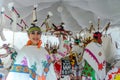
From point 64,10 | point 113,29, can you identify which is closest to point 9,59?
point 64,10

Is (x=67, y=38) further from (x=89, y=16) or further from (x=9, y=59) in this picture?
(x=9, y=59)

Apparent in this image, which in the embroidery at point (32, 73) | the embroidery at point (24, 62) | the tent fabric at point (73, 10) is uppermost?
the tent fabric at point (73, 10)

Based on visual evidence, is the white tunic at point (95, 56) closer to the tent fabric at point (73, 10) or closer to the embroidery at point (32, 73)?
the tent fabric at point (73, 10)

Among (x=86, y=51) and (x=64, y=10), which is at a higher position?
(x=64, y=10)

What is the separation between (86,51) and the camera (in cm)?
190

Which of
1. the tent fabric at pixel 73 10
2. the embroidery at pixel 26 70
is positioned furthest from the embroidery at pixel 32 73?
the tent fabric at pixel 73 10

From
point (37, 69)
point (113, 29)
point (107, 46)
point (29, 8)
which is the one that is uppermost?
point (29, 8)

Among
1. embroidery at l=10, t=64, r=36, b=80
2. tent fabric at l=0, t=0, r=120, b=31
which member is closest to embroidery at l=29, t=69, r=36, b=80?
embroidery at l=10, t=64, r=36, b=80

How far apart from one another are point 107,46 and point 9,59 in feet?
2.51

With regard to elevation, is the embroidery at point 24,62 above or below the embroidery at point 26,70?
above

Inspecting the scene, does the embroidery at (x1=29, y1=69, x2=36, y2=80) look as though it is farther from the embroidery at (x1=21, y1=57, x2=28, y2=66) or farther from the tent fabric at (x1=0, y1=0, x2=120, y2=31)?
the tent fabric at (x1=0, y1=0, x2=120, y2=31)

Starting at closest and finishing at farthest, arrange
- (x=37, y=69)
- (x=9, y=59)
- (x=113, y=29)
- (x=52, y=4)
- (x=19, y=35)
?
(x=37, y=69) < (x=9, y=59) < (x=52, y=4) < (x=113, y=29) < (x=19, y=35)

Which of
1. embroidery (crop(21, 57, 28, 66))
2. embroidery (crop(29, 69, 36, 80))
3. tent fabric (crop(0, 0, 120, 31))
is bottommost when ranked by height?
embroidery (crop(29, 69, 36, 80))

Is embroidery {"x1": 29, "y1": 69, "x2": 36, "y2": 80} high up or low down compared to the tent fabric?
down
